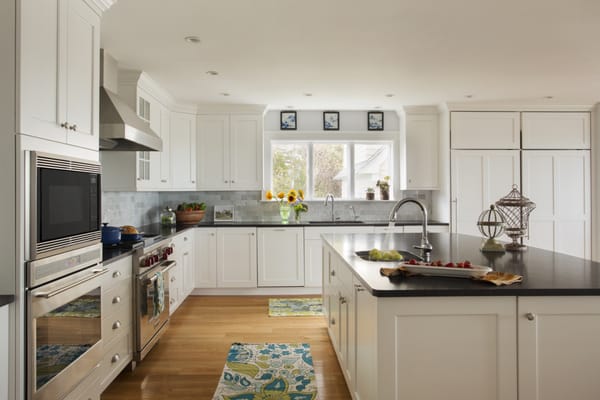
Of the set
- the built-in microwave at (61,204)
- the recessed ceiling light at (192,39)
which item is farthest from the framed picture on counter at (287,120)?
the built-in microwave at (61,204)

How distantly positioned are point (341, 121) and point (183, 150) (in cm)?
221

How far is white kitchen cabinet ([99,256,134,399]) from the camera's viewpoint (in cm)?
241

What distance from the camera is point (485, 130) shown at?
510 cm

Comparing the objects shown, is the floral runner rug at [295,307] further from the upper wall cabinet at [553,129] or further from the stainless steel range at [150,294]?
the upper wall cabinet at [553,129]

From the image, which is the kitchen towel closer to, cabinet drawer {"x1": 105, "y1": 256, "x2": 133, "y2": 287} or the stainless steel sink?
cabinet drawer {"x1": 105, "y1": 256, "x2": 133, "y2": 287}

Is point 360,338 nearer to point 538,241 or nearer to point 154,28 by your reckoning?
point 154,28

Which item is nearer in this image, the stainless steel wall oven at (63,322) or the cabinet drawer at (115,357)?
the stainless steel wall oven at (63,322)

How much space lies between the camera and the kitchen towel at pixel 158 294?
308 cm

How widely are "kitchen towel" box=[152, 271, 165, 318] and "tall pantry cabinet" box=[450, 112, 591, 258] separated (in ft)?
11.8

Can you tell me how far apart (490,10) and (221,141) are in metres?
3.52

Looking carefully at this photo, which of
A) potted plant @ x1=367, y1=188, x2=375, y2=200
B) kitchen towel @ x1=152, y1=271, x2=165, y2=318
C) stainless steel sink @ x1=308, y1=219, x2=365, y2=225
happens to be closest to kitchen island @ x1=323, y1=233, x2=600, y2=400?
kitchen towel @ x1=152, y1=271, x2=165, y2=318

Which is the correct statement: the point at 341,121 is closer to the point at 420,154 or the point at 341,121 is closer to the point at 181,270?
the point at 420,154

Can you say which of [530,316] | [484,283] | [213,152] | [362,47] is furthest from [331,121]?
[530,316]

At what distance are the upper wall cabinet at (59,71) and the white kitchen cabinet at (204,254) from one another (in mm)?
2847
